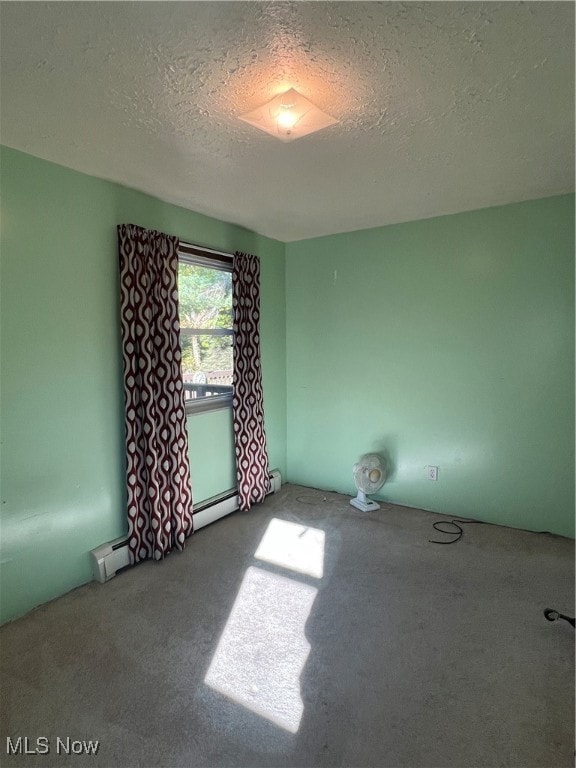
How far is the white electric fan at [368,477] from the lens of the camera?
3262 millimetres

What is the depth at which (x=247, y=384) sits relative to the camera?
329 centimetres

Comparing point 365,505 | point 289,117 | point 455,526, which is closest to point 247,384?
point 365,505

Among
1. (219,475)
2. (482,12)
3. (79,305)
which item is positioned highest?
(482,12)

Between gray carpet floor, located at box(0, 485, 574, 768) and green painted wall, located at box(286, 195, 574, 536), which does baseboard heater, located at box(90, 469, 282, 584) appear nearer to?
gray carpet floor, located at box(0, 485, 574, 768)

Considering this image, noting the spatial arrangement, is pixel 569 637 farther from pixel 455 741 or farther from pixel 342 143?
pixel 342 143

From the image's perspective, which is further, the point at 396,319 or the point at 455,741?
the point at 396,319

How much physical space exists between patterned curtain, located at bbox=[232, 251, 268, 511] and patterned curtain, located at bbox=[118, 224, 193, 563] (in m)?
0.63

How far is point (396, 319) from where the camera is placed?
3.29 m

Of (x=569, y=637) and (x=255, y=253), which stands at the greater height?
(x=255, y=253)

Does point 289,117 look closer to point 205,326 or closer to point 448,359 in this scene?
point 205,326

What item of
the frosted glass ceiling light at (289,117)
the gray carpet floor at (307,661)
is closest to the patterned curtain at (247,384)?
the gray carpet floor at (307,661)

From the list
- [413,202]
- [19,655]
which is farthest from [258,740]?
[413,202]

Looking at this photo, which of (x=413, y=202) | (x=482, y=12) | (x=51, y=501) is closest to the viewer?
(x=482, y=12)

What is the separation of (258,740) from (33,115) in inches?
100
